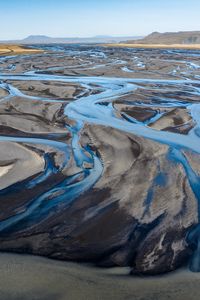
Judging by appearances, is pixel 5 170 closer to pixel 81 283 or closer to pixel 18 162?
pixel 18 162

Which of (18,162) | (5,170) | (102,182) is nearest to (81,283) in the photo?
(102,182)

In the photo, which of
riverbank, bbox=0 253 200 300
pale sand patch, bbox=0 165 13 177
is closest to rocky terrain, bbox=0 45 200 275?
pale sand patch, bbox=0 165 13 177

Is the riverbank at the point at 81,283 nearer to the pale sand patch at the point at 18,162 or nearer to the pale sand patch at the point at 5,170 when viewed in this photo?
the pale sand patch at the point at 18,162

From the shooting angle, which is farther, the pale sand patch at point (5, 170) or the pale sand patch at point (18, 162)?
the pale sand patch at point (5, 170)

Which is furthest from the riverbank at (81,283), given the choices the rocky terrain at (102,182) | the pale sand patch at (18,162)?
the pale sand patch at (18,162)

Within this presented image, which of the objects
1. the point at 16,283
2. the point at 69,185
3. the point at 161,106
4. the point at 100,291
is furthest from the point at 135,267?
the point at 161,106

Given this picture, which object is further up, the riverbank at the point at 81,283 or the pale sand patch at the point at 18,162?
the pale sand patch at the point at 18,162

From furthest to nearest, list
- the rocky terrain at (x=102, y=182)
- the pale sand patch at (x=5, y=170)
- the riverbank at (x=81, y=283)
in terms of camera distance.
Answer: the pale sand patch at (x=5, y=170), the rocky terrain at (x=102, y=182), the riverbank at (x=81, y=283)
